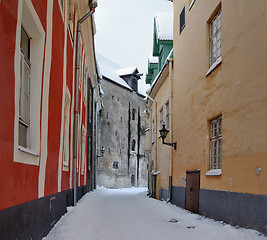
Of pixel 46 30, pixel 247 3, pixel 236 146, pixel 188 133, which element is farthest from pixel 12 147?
pixel 188 133

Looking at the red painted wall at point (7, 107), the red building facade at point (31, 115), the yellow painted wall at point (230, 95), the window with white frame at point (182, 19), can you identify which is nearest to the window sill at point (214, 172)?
the yellow painted wall at point (230, 95)

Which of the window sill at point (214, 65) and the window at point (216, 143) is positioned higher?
the window sill at point (214, 65)

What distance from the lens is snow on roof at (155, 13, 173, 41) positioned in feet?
51.6

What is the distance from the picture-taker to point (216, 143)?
7.96 m

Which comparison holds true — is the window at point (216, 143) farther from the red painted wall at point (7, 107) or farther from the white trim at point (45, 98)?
the red painted wall at point (7, 107)

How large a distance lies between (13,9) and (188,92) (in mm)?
7587

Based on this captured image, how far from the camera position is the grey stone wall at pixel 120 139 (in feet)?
97.6

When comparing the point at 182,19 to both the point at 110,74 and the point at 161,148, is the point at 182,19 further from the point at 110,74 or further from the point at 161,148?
the point at 110,74

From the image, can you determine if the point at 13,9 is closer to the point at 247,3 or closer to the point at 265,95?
the point at 265,95

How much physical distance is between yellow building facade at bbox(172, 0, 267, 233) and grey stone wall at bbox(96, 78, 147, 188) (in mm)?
18836

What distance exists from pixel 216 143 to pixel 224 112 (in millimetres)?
1099

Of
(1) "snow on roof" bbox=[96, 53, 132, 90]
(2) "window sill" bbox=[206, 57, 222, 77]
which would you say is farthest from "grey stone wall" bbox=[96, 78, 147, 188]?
(2) "window sill" bbox=[206, 57, 222, 77]

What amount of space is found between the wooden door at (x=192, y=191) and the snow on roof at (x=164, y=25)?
8.09 meters

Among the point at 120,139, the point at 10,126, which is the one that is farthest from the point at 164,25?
the point at 120,139
